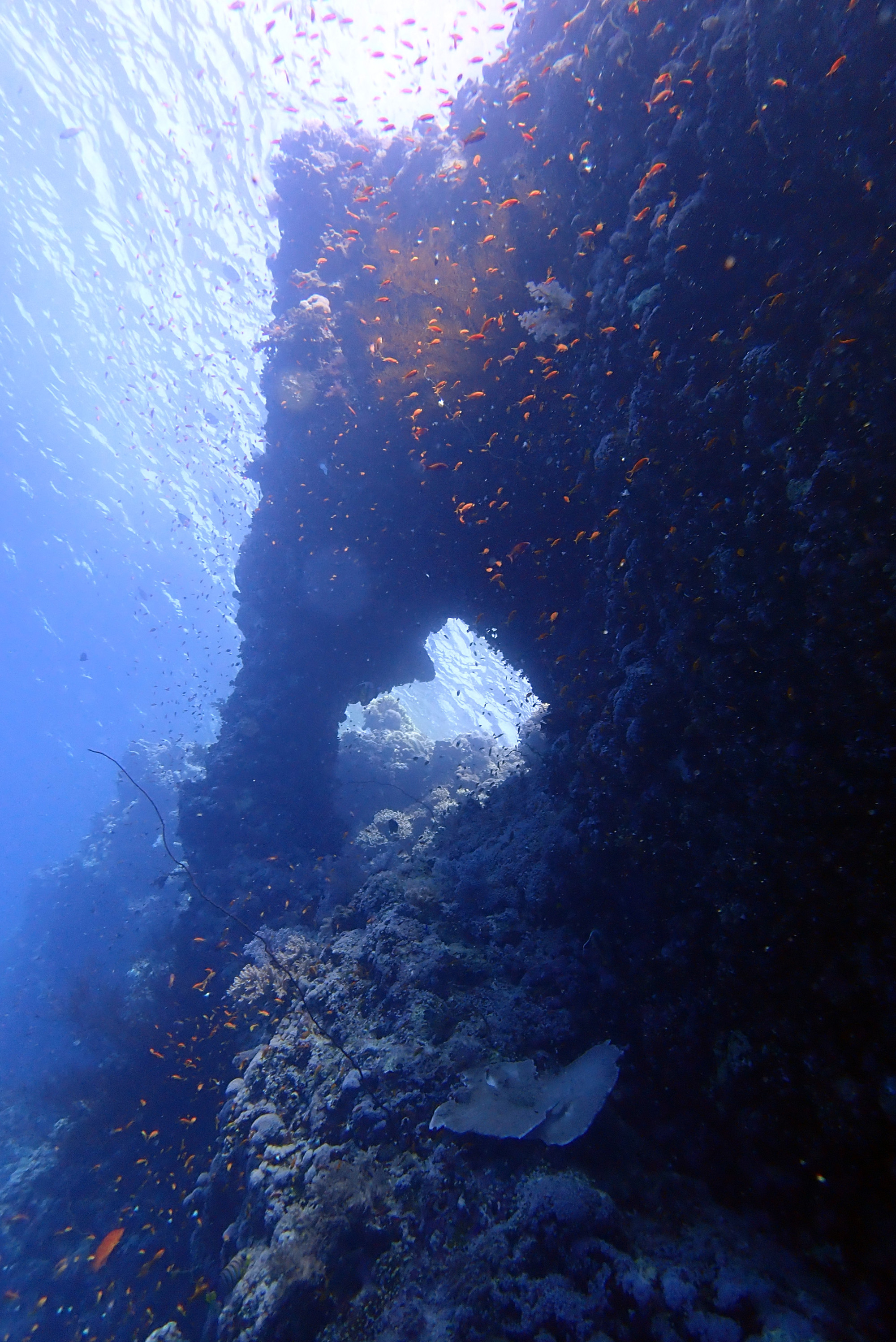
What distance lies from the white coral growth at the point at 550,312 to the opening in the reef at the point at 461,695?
16.5 m

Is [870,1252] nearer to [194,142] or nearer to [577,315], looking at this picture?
[577,315]

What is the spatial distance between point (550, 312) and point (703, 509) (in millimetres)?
4755

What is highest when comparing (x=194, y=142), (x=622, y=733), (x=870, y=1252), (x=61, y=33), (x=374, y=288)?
(x=61, y=33)

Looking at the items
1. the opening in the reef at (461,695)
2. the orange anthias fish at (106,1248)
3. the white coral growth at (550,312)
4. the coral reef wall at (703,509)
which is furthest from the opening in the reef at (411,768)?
the orange anthias fish at (106,1248)

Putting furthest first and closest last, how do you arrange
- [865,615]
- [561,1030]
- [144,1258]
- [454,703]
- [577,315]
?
[454,703]
[144,1258]
[577,315]
[561,1030]
[865,615]

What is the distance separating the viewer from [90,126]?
44.4 feet

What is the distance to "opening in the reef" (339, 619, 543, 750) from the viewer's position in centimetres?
3073

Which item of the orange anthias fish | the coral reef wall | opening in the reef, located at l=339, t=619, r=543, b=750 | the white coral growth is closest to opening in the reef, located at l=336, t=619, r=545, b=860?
opening in the reef, located at l=339, t=619, r=543, b=750

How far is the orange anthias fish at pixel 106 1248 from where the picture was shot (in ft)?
28.2

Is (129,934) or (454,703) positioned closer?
(129,934)

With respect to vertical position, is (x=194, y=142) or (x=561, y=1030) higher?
(x=194, y=142)

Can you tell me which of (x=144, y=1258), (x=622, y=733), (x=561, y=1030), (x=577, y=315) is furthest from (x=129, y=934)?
(x=577, y=315)

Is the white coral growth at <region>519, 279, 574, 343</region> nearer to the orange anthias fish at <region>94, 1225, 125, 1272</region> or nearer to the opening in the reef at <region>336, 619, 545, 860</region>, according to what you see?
the opening in the reef at <region>336, 619, 545, 860</region>

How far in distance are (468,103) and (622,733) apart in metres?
12.5
